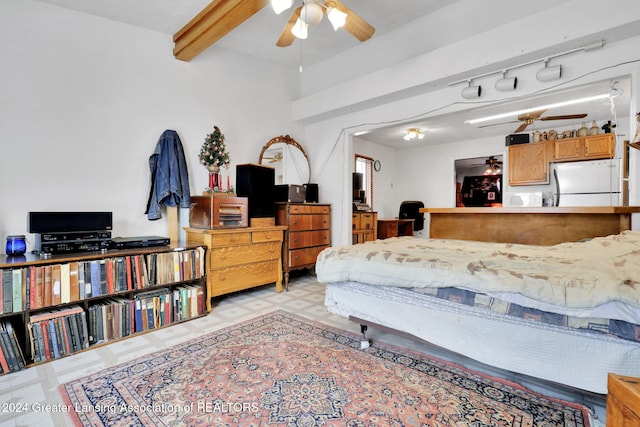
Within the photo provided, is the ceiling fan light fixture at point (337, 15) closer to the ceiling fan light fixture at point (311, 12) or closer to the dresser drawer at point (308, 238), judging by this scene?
the ceiling fan light fixture at point (311, 12)

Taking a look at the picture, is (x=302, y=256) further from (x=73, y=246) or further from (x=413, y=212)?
(x=413, y=212)

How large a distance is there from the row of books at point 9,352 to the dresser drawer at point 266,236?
1.90 m

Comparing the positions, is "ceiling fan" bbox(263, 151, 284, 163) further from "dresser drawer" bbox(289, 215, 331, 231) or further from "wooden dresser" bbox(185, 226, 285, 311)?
"wooden dresser" bbox(185, 226, 285, 311)

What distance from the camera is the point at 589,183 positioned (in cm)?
501

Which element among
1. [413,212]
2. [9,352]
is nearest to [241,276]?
[9,352]

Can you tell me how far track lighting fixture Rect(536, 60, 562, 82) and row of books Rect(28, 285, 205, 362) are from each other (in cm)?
356

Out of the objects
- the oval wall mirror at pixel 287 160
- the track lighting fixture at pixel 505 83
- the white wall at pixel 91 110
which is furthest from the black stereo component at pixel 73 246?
the track lighting fixture at pixel 505 83

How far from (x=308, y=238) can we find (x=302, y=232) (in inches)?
5.5

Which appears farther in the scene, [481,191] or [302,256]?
[481,191]

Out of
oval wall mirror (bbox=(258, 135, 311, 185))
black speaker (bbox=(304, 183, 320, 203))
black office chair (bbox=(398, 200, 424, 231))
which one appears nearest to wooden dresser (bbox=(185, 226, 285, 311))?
black speaker (bbox=(304, 183, 320, 203))

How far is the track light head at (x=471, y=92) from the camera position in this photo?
300 cm

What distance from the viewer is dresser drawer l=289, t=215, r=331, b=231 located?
12.6 feet

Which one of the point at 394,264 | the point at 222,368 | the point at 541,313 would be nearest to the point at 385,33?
the point at 394,264

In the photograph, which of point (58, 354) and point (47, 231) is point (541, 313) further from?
point (47, 231)
